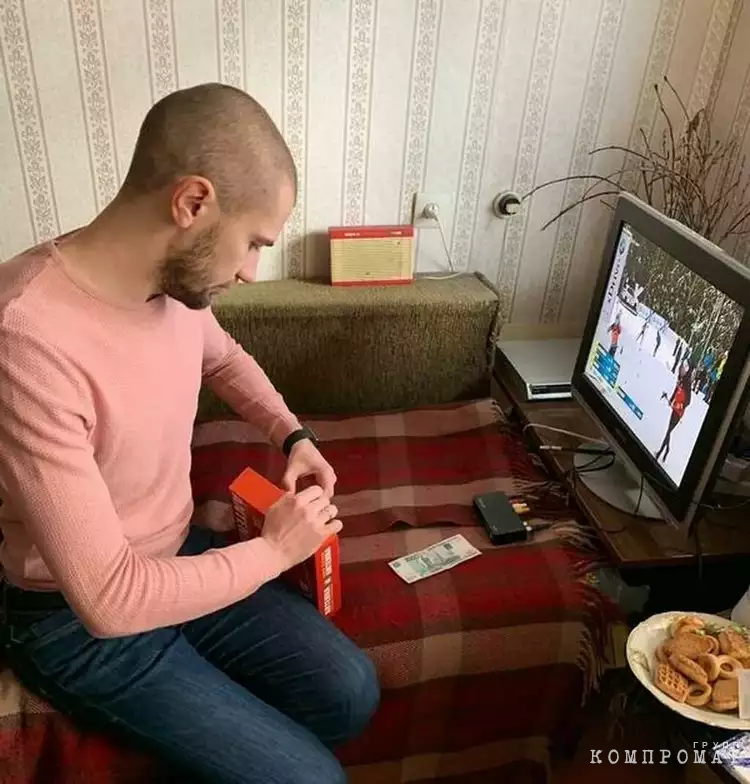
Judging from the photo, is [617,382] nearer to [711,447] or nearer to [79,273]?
[711,447]

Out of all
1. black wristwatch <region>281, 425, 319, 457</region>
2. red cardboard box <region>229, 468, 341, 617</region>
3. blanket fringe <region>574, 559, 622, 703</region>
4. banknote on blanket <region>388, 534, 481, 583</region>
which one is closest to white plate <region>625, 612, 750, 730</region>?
blanket fringe <region>574, 559, 622, 703</region>

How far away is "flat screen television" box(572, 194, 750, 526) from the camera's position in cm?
116

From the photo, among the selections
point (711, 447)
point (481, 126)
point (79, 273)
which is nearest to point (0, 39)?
point (79, 273)

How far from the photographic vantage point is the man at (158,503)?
931 mm

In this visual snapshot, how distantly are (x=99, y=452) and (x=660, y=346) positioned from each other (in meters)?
0.87

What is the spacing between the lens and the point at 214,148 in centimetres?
93

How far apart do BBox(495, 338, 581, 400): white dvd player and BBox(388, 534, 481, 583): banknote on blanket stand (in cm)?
46

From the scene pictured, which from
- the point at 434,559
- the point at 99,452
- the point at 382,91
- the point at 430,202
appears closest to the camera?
the point at 99,452

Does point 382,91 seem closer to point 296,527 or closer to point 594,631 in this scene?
point 296,527

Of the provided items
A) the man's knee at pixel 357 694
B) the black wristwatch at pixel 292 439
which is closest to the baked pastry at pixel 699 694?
the man's knee at pixel 357 694

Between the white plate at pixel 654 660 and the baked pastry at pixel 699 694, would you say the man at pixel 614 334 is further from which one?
the baked pastry at pixel 699 694

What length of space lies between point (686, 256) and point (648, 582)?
0.65m

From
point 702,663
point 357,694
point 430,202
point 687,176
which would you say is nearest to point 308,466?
point 357,694

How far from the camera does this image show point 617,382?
147cm
